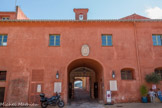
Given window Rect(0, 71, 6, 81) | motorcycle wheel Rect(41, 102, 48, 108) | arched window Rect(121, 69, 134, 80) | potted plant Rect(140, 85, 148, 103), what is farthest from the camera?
arched window Rect(121, 69, 134, 80)

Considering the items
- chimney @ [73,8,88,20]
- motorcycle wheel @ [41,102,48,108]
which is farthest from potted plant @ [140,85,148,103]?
chimney @ [73,8,88,20]

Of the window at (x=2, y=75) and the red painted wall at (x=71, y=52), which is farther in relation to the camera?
the window at (x=2, y=75)

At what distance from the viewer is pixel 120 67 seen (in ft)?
46.0

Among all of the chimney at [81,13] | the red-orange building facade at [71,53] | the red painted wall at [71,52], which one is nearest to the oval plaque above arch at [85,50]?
the red-orange building facade at [71,53]

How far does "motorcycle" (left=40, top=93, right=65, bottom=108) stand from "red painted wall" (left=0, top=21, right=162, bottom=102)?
868 millimetres

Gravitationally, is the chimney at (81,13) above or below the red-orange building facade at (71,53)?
above

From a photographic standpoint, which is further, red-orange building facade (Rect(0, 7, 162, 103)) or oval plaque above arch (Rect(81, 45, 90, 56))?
oval plaque above arch (Rect(81, 45, 90, 56))

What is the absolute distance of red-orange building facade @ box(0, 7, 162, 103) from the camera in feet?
44.4

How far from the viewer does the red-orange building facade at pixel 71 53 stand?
44.4 ft

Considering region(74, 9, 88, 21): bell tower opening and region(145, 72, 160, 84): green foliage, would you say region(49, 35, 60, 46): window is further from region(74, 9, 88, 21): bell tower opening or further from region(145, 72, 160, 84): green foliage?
region(145, 72, 160, 84): green foliage

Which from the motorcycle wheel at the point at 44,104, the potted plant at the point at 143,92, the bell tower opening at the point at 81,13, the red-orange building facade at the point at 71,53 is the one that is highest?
the bell tower opening at the point at 81,13

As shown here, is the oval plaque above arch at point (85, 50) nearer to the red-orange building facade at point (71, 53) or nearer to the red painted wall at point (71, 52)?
the red-orange building facade at point (71, 53)

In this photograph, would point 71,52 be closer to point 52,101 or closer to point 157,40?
point 52,101

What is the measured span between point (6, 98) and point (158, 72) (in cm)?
1447
